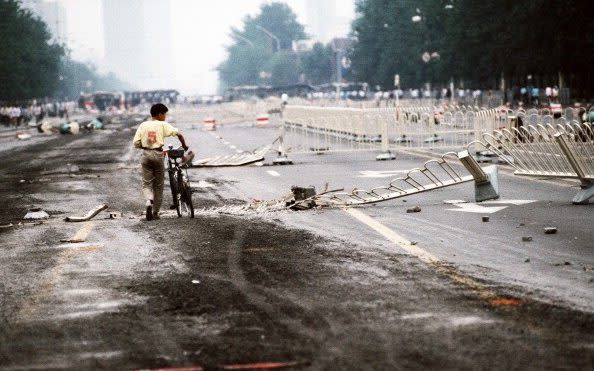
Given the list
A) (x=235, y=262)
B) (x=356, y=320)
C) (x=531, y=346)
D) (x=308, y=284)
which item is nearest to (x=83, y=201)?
(x=235, y=262)

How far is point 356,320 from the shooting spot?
8.60 metres

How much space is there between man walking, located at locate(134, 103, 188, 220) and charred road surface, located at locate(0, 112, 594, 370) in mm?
1573

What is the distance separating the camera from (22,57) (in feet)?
389

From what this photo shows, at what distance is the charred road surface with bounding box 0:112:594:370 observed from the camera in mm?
7465

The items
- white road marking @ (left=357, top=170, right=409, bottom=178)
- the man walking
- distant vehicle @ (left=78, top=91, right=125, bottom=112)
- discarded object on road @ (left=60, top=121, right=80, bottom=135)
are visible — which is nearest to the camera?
the man walking

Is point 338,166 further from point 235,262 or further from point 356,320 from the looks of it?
point 356,320

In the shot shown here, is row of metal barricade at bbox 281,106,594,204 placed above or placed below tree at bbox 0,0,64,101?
below

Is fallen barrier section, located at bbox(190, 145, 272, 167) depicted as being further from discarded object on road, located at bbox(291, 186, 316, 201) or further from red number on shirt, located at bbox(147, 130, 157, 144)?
red number on shirt, located at bbox(147, 130, 157, 144)

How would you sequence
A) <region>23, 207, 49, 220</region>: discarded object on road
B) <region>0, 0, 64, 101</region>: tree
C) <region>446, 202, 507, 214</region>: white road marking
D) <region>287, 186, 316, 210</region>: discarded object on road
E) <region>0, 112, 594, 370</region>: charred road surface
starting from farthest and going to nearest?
1. <region>0, 0, 64, 101</region>: tree
2. <region>287, 186, 316, 210</region>: discarded object on road
3. <region>23, 207, 49, 220</region>: discarded object on road
4. <region>446, 202, 507, 214</region>: white road marking
5. <region>0, 112, 594, 370</region>: charred road surface

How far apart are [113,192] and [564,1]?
5238 cm

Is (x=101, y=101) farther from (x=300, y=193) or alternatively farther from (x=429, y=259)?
(x=429, y=259)

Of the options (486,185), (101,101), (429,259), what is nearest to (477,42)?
(486,185)

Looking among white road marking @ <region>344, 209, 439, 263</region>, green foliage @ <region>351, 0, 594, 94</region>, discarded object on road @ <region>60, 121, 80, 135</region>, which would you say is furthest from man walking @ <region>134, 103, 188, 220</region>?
green foliage @ <region>351, 0, 594, 94</region>

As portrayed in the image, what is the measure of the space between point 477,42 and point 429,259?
8562 centimetres
